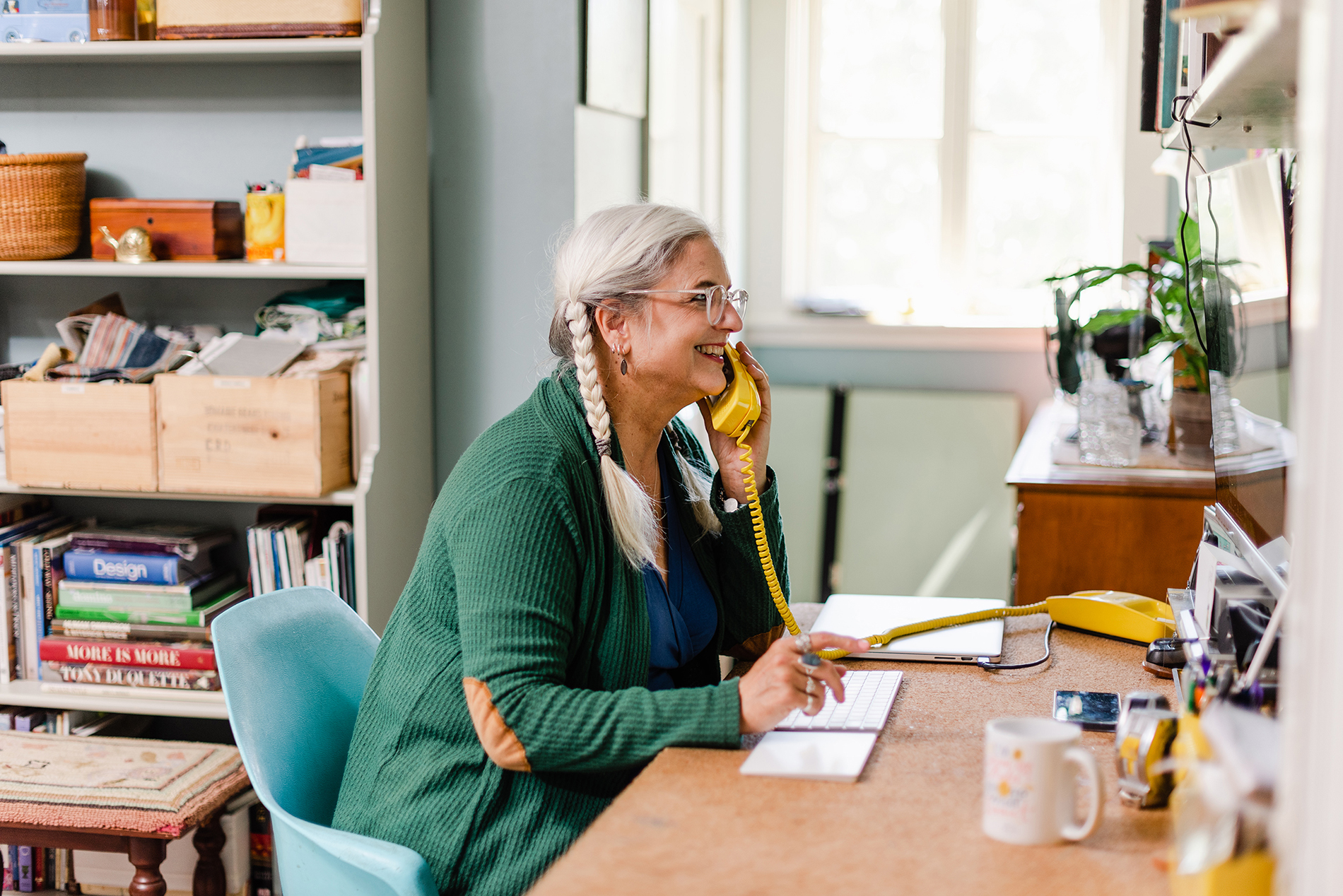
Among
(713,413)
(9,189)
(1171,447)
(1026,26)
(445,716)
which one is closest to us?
(445,716)

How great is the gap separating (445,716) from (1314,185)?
Result: 1044mm

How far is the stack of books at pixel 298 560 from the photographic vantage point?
2.45 meters

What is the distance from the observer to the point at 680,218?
5.13 feet

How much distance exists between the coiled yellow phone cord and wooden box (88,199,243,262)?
1351 millimetres

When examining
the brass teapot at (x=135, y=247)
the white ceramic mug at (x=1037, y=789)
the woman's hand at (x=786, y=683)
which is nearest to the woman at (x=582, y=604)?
the woman's hand at (x=786, y=683)

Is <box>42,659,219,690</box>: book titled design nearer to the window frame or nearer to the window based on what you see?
the window frame

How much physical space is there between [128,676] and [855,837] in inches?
78.0

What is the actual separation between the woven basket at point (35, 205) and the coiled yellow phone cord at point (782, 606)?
161cm

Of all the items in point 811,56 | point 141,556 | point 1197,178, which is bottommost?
point 141,556

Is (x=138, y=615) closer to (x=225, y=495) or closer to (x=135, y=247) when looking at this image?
(x=225, y=495)

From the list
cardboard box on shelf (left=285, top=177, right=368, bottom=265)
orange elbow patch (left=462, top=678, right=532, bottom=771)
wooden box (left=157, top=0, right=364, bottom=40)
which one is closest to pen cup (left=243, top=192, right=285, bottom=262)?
cardboard box on shelf (left=285, top=177, right=368, bottom=265)

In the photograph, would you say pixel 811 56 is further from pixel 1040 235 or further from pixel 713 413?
pixel 713 413

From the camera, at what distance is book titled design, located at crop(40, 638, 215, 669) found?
2443mm

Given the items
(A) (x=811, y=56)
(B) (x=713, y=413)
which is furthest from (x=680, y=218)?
(A) (x=811, y=56)
